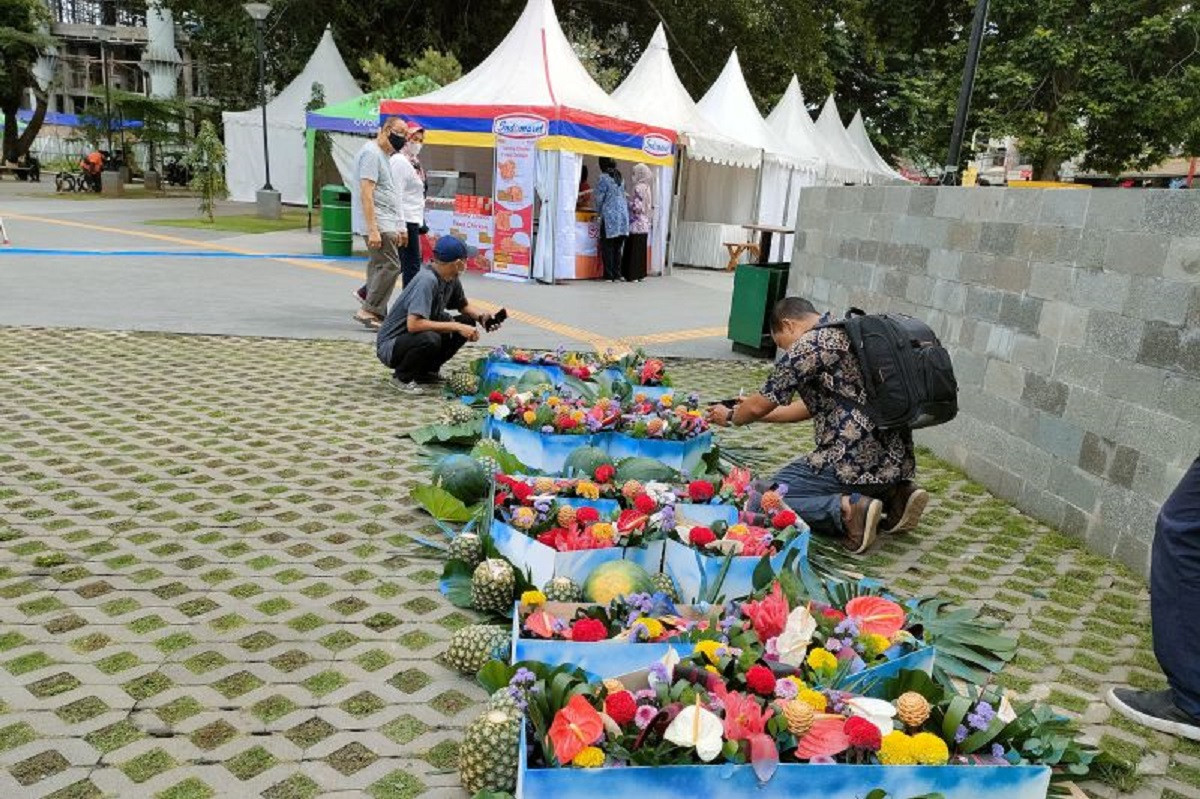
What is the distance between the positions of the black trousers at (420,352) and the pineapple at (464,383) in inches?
11.5

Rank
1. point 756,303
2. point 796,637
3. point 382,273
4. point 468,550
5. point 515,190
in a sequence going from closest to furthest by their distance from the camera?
point 796,637
point 468,550
point 382,273
point 756,303
point 515,190

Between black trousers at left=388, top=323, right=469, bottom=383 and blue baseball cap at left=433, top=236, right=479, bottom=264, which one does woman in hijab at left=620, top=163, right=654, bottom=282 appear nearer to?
black trousers at left=388, top=323, right=469, bottom=383

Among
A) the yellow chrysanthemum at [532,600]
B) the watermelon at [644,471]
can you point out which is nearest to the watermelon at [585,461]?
the watermelon at [644,471]

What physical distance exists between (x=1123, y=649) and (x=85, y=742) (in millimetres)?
4113

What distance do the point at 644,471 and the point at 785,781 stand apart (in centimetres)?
255

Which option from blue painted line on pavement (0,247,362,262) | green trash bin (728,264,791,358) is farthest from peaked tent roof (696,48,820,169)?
green trash bin (728,264,791,358)

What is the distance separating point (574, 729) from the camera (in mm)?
2217

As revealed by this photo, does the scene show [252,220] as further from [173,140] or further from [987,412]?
[987,412]

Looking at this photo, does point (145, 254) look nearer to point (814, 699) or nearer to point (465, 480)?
point (465, 480)

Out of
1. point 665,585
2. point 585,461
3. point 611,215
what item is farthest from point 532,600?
point 611,215

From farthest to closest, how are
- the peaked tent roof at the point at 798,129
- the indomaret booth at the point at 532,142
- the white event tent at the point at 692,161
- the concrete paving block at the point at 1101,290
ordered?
1. the peaked tent roof at the point at 798,129
2. the white event tent at the point at 692,161
3. the indomaret booth at the point at 532,142
4. the concrete paving block at the point at 1101,290

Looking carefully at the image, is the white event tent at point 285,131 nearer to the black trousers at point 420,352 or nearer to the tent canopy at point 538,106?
the tent canopy at point 538,106

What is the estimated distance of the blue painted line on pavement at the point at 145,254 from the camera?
13863mm

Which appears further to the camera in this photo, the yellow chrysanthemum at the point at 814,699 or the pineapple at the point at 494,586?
the pineapple at the point at 494,586
